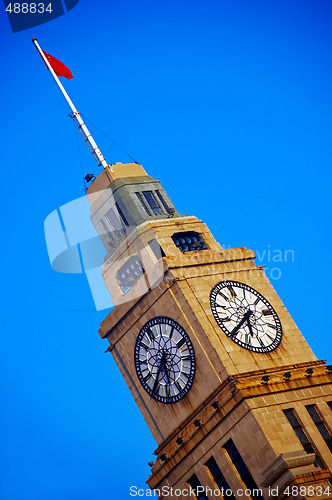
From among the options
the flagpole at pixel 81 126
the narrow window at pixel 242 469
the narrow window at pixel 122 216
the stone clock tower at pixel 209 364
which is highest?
the flagpole at pixel 81 126

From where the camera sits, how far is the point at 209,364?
84.7 m

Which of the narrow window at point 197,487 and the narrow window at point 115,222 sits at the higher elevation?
the narrow window at point 115,222

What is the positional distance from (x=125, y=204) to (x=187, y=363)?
16.1 metres

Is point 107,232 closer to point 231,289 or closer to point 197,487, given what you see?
point 231,289

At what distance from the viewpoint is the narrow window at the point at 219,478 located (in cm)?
8266

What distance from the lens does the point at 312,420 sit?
3300 inches

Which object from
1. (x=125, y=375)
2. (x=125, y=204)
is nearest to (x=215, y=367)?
(x=125, y=375)

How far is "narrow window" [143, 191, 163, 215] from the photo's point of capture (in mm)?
97125

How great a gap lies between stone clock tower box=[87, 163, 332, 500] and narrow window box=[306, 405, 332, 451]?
0.33 ft

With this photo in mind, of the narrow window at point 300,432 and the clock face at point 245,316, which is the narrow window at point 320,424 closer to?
the narrow window at point 300,432

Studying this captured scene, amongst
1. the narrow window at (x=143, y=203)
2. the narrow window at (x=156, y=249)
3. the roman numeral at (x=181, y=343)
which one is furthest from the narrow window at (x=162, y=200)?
the roman numeral at (x=181, y=343)

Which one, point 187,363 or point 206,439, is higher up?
point 187,363

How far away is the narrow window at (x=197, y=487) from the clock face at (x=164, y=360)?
582 centimetres

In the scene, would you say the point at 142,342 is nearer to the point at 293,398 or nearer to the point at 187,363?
the point at 187,363
